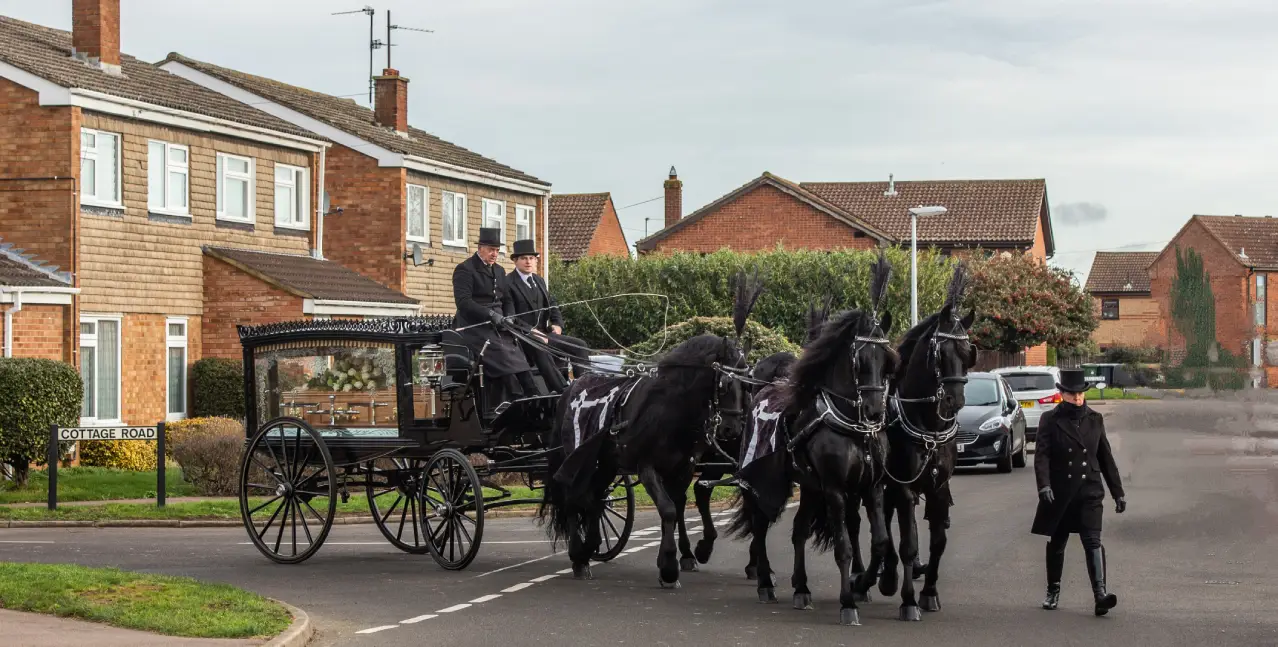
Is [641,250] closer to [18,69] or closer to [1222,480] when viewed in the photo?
[18,69]

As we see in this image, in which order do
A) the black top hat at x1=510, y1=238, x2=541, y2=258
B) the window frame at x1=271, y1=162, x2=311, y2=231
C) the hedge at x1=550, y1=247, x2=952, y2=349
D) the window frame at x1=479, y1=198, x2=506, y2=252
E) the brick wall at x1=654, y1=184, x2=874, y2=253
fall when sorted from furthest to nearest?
the brick wall at x1=654, y1=184, x2=874, y2=253 < the hedge at x1=550, y1=247, x2=952, y2=349 < the window frame at x1=479, y1=198, x2=506, y2=252 < the window frame at x1=271, y1=162, x2=311, y2=231 < the black top hat at x1=510, y1=238, x2=541, y2=258

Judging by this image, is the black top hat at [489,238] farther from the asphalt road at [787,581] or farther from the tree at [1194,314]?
the tree at [1194,314]

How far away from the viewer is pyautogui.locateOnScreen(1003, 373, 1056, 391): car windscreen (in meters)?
34.9

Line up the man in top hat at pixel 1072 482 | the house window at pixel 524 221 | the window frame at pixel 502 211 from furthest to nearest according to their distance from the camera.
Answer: the house window at pixel 524 221
the window frame at pixel 502 211
the man in top hat at pixel 1072 482

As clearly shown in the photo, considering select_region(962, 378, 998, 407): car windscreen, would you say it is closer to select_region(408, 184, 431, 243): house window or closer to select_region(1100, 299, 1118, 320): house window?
select_region(408, 184, 431, 243): house window

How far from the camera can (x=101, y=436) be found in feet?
69.5

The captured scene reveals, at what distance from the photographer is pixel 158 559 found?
15648 millimetres

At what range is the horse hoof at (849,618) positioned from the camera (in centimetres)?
1121

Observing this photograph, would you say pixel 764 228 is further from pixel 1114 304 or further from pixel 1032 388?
pixel 1032 388

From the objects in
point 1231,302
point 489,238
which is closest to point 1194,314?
point 1231,302

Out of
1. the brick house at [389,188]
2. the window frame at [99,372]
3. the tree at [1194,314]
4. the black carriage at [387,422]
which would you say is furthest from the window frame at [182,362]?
the tree at [1194,314]

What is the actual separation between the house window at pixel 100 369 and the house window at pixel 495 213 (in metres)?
14.0

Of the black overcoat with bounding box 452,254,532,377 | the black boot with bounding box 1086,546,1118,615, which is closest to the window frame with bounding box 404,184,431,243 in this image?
the black overcoat with bounding box 452,254,532,377

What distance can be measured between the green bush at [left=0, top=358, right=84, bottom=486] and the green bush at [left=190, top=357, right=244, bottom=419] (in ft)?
23.6
